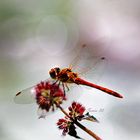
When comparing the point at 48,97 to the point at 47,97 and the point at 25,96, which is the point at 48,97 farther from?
the point at 25,96

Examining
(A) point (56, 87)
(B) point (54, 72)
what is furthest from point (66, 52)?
(A) point (56, 87)

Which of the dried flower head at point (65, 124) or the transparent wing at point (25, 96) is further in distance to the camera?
the transparent wing at point (25, 96)

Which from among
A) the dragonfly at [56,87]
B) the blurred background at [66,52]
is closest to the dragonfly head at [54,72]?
the dragonfly at [56,87]

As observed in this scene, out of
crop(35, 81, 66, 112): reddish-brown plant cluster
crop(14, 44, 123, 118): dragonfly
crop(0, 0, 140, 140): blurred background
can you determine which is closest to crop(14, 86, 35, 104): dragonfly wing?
crop(14, 44, 123, 118): dragonfly

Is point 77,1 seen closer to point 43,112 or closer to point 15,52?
point 15,52

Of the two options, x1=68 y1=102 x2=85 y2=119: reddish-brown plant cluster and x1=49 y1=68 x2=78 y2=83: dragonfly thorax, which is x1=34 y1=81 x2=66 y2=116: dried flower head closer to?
x1=68 y1=102 x2=85 y2=119: reddish-brown plant cluster

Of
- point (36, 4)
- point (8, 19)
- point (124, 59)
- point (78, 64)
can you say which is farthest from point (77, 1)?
point (78, 64)

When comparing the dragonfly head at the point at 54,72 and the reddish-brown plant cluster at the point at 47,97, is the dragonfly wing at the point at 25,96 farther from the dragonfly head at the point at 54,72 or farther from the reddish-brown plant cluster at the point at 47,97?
the reddish-brown plant cluster at the point at 47,97
